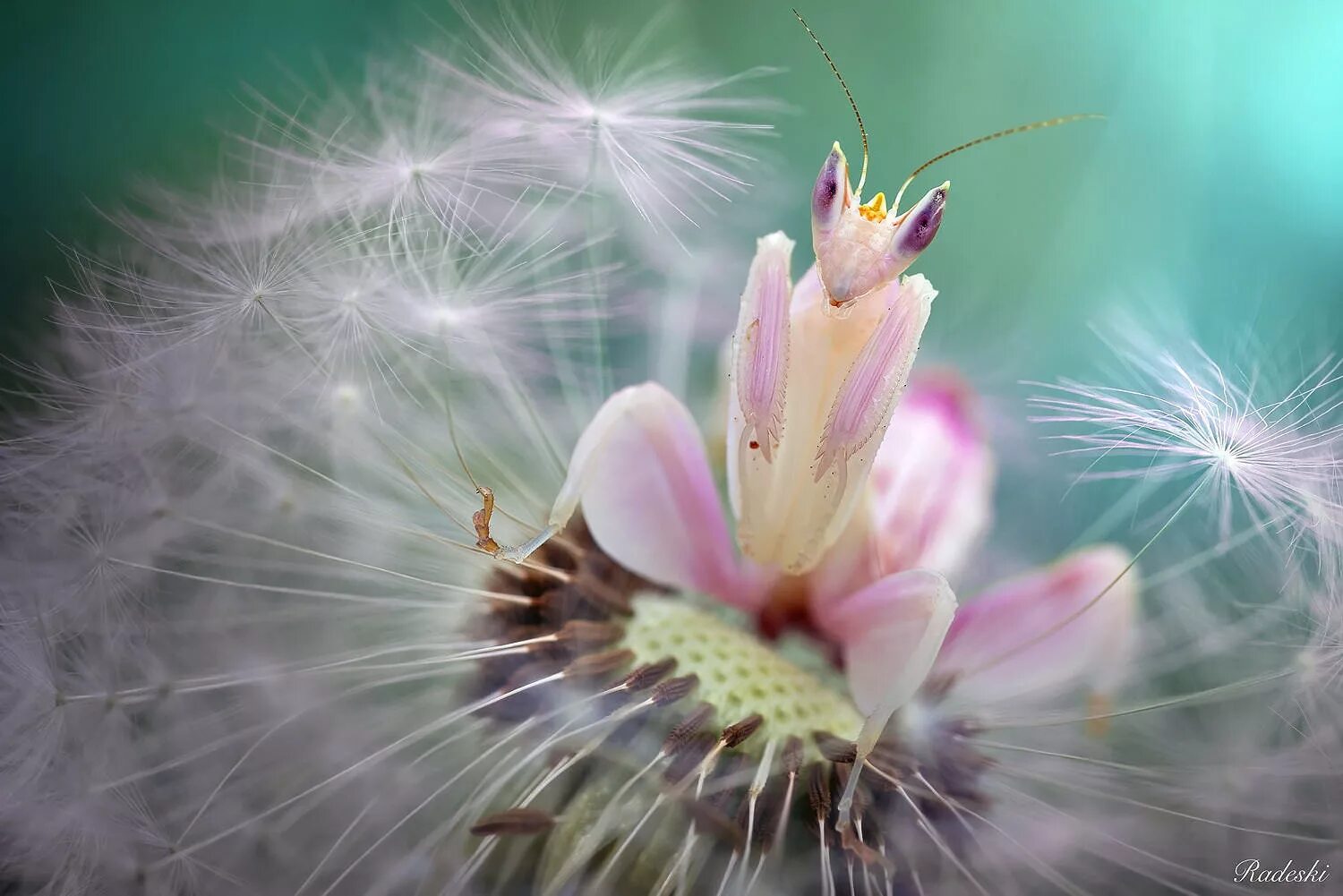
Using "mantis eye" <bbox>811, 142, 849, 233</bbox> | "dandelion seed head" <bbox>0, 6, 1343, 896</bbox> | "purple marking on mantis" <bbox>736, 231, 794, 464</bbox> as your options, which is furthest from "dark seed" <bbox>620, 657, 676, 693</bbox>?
"mantis eye" <bbox>811, 142, 849, 233</bbox>

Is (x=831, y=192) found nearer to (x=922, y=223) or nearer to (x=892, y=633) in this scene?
(x=922, y=223)

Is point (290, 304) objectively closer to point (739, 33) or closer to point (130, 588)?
point (130, 588)

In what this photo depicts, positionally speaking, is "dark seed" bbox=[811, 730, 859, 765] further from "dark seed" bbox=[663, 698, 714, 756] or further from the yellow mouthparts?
the yellow mouthparts

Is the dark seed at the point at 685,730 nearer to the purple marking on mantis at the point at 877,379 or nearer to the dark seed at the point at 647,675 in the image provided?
the dark seed at the point at 647,675

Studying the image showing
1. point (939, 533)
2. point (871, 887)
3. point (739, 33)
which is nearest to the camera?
point (871, 887)

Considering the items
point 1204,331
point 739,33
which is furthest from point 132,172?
point 1204,331

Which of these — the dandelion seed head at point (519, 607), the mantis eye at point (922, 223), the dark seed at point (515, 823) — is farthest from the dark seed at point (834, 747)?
the mantis eye at point (922, 223)

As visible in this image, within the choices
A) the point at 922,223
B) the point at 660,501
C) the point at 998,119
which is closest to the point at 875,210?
the point at 922,223
